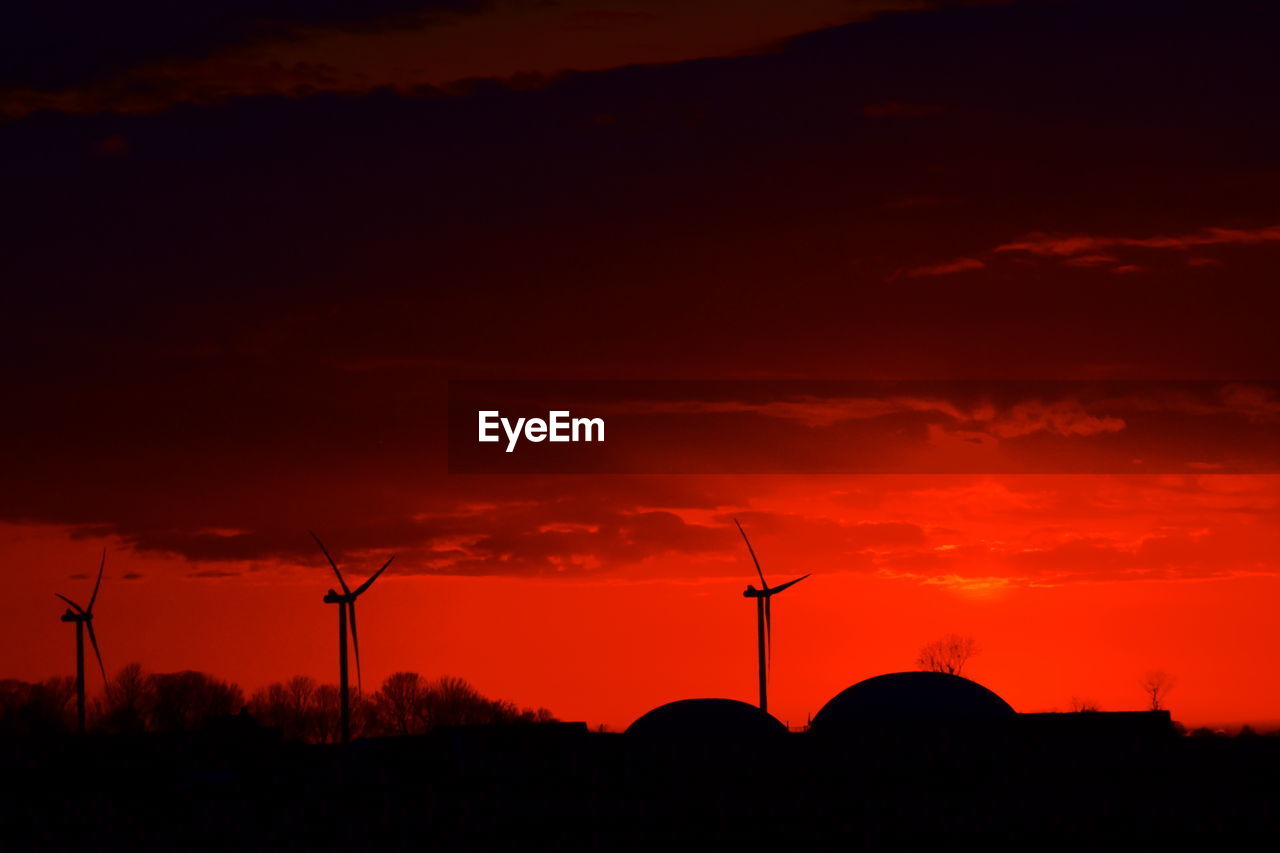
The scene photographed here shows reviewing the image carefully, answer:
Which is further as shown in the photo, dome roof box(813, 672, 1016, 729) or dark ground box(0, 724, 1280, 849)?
dome roof box(813, 672, 1016, 729)

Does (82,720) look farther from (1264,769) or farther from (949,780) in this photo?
(1264,769)

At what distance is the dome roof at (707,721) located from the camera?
178 m

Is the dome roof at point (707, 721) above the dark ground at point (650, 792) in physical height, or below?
above

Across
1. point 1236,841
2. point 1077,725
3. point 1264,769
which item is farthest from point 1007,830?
point 1077,725

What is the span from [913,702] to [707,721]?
65.0 ft

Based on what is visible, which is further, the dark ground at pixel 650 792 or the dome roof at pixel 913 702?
the dome roof at pixel 913 702

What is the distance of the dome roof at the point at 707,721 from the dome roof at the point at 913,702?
6.43 m

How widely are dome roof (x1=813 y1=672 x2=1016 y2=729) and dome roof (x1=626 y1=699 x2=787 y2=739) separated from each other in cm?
643

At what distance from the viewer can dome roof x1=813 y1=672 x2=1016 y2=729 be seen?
180500 mm

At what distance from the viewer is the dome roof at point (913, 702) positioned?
592ft

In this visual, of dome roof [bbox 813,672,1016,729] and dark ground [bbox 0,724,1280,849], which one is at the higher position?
dome roof [bbox 813,672,1016,729]

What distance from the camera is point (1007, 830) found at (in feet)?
454

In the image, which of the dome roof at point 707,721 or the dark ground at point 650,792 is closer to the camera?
the dark ground at point 650,792

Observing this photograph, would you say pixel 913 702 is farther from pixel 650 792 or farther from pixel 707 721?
pixel 650 792
